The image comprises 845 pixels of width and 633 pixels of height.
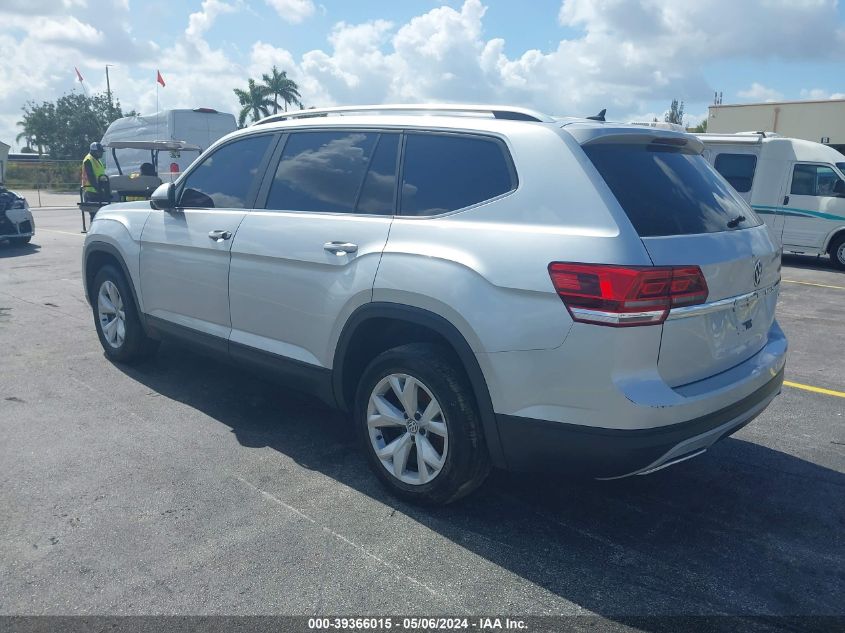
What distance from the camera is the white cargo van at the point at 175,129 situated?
Answer: 63.9 ft

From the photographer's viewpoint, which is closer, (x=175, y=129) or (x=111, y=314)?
(x=111, y=314)

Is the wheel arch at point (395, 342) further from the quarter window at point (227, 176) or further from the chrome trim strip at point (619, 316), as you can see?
the quarter window at point (227, 176)

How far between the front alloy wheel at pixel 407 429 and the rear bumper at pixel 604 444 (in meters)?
0.37

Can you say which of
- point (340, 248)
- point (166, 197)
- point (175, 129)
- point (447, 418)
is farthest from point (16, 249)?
point (447, 418)

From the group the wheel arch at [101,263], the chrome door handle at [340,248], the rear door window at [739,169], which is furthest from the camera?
the rear door window at [739,169]

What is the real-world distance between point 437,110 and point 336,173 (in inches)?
27.1

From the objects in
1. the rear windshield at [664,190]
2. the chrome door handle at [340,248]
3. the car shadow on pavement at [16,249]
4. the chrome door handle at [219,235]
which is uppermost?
the rear windshield at [664,190]

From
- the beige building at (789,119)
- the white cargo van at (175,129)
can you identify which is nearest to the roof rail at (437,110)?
the white cargo van at (175,129)

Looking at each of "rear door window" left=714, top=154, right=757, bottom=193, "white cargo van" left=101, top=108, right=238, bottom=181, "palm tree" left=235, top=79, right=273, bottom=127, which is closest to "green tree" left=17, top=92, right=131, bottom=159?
"palm tree" left=235, top=79, right=273, bottom=127

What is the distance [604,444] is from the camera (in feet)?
9.17

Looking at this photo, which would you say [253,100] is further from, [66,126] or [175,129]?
[175,129]

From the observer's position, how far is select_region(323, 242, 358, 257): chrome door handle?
3.58 metres

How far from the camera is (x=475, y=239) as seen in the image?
10.1 ft

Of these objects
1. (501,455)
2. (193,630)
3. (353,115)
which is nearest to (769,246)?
(501,455)
